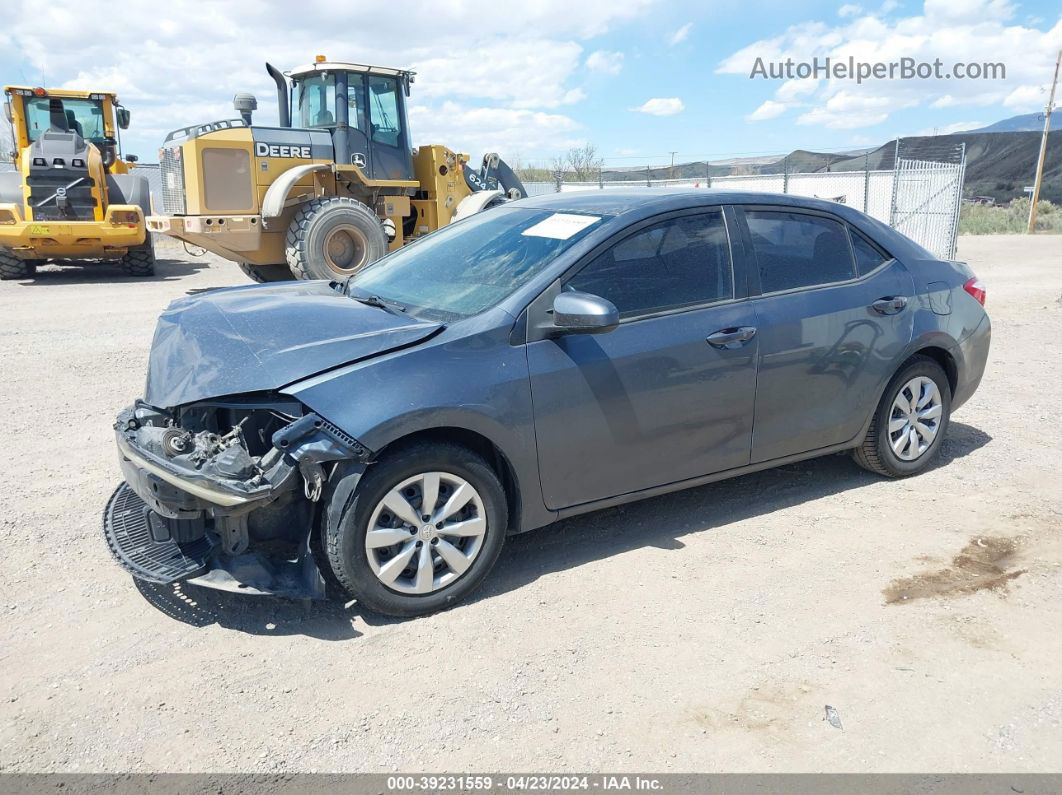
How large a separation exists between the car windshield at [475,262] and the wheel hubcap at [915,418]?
7.24ft

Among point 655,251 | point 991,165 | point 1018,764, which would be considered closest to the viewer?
point 1018,764

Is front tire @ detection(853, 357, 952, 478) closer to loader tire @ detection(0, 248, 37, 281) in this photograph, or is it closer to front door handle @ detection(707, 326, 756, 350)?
front door handle @ detection(707, 326, 756, 350)

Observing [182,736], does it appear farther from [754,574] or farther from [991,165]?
[991,165]

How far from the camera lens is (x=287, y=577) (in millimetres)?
3389

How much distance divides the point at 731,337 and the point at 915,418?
1.62m

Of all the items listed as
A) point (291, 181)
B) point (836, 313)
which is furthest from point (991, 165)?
point (836, 313)

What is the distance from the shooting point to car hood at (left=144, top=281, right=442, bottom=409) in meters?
3.42

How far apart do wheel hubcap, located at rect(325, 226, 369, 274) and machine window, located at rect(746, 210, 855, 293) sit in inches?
342

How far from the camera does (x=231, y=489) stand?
125 inches

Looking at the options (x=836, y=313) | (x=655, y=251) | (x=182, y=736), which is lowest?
(x=182, y=736)

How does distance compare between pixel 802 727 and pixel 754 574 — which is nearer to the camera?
pixel 802 727

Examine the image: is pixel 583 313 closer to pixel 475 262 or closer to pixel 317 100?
pixel 475 262

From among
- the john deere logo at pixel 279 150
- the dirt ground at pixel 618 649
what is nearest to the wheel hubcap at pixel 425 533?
the dirt ground at pixel 618 649

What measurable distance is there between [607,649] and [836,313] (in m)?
2.27
